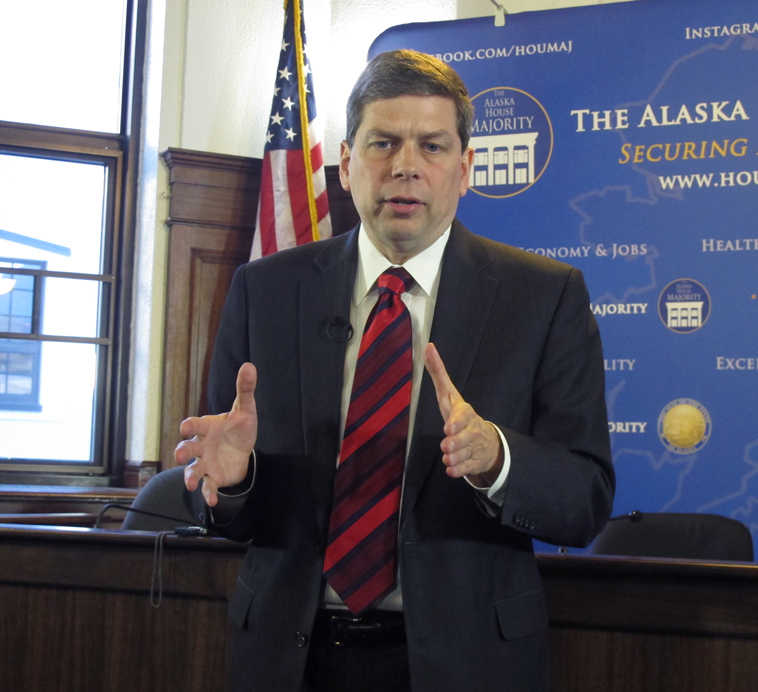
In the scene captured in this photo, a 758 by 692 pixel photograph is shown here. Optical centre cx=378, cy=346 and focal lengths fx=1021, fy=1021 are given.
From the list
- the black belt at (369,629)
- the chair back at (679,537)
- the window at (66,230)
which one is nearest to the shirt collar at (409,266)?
the black belt at (369,629)

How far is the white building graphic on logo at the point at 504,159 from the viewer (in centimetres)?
450

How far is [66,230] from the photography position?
5684 millimetres

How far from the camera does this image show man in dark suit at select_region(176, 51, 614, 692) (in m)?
1.48

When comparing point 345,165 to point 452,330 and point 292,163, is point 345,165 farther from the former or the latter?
point 292,163

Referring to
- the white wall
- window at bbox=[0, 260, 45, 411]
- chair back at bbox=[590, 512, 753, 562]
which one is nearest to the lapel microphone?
chair back at bbox=[590, 512, 753, 562]

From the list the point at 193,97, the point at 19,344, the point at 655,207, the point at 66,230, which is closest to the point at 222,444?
the point at 655,207

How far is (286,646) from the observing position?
1530mm

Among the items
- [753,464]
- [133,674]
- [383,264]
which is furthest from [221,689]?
[753,464]

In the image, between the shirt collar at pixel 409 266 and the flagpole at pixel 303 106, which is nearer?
the shirt collar at pixel 409 266

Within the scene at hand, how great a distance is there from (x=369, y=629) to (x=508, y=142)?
11.0ft

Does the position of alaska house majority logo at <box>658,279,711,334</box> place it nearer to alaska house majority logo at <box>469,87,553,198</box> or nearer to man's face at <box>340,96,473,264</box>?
alaska house majority logo at <box>469,87,553,198</box>

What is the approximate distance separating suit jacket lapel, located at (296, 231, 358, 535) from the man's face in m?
0.10

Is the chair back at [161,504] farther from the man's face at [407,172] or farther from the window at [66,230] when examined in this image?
the window at [66,230]

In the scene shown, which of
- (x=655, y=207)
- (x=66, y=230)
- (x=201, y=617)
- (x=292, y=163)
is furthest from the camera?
(x=66, y=230)
